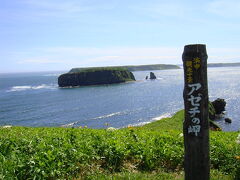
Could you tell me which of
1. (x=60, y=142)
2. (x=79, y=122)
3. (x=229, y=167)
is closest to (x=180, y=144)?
(x=229, y=167)

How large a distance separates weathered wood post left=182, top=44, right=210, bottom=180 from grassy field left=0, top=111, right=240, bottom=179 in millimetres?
2043

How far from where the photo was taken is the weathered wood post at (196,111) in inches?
216

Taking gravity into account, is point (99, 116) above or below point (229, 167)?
below

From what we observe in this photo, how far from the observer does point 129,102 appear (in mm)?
79188

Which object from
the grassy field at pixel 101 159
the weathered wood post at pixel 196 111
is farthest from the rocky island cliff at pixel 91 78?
the weathered wood post at pixel 196 111

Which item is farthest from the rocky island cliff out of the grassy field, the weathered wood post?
the weathered wood post

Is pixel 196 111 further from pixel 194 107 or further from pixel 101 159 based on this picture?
Answer: pixel 101 159

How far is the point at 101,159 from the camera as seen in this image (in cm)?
809

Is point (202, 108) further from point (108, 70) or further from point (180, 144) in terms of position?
point (108, 70)

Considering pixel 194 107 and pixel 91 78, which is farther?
pixel 91 78

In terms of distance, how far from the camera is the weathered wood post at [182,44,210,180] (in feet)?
18.0

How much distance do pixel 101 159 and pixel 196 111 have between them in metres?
3.61

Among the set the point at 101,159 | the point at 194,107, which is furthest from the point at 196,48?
the point at 101,159

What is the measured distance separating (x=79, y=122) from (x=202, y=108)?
167 feet
